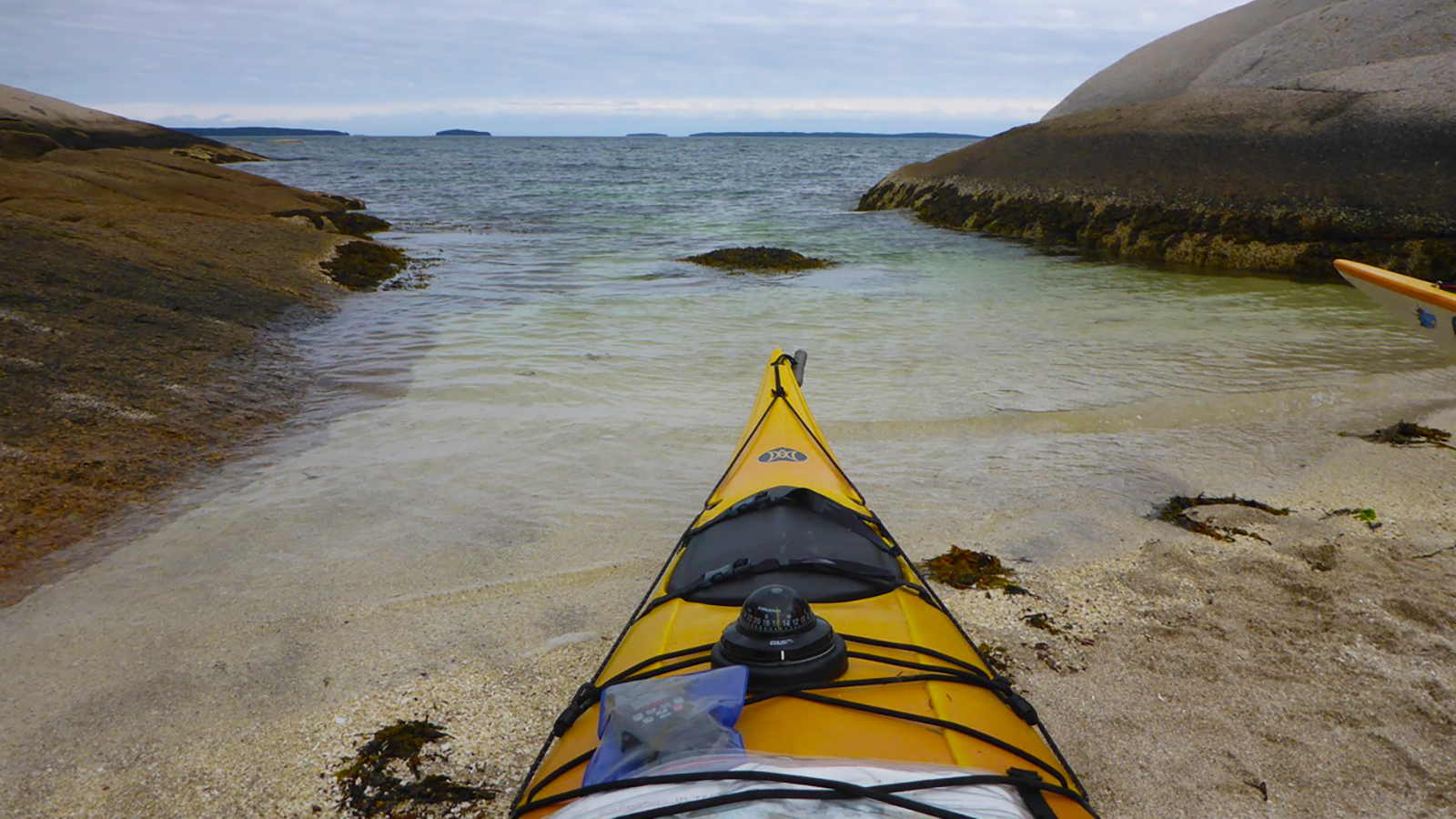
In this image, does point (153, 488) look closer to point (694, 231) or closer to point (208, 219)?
point (208, 219)

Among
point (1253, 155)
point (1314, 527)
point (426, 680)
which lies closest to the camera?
point (426, 680)

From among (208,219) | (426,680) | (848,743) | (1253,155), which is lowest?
(426,680)

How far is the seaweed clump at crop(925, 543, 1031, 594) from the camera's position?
3744mm

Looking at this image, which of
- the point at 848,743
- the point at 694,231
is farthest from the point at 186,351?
the point at 694,231

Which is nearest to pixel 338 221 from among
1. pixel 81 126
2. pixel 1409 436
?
pixel 1409 436

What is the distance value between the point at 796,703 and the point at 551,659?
1563mm

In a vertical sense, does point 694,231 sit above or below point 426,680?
above

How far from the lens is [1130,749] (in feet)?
8.76

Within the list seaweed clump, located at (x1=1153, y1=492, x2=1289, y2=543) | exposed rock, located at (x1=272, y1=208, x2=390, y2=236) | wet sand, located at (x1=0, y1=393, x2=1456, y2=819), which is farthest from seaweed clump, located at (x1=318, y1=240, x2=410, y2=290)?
seaweed clump, located at (x1=1153, y1=492, x2=1289, y2=543)

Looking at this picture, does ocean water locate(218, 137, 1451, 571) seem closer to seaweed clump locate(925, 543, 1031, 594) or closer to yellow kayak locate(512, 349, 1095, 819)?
seaweed clump locate(925, 543, 1031, 594)

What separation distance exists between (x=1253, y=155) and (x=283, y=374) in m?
13.0

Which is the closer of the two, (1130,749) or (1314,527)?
(1130,749)

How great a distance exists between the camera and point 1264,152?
12.2 m

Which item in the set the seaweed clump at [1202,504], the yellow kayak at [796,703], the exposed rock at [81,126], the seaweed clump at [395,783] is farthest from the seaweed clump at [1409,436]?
the exposed rock at [81,126]
